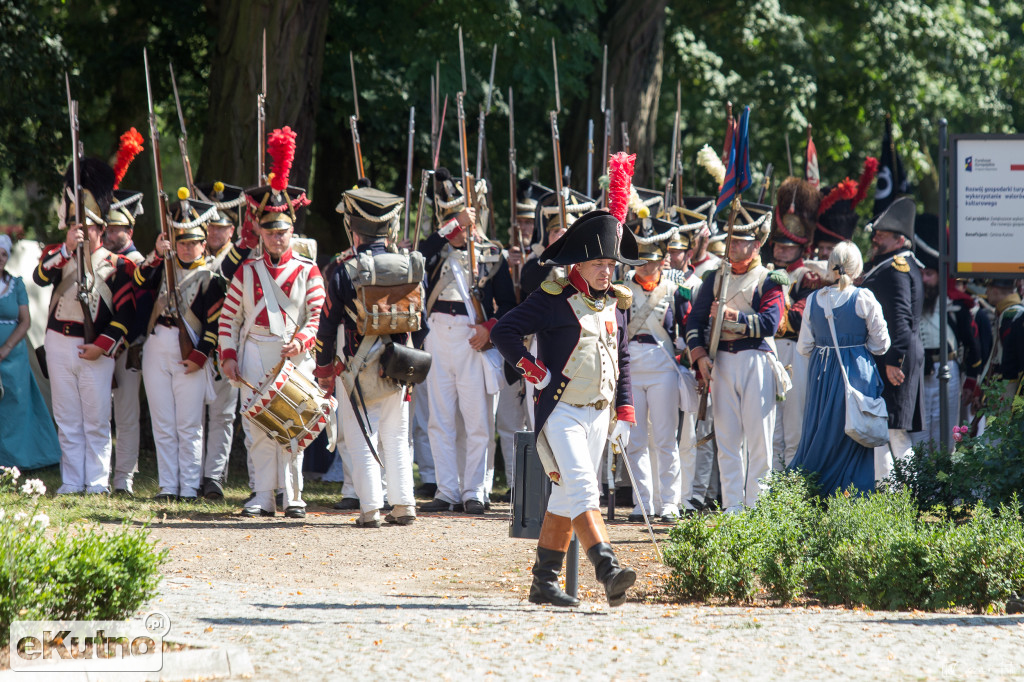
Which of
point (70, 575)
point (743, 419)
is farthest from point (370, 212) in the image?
point (70, 575)

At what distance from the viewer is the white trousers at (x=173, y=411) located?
10.1 meters

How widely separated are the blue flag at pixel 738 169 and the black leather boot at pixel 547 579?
356 centimetres

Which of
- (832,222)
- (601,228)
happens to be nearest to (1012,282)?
(832,222)

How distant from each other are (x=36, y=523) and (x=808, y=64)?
49.2 feet

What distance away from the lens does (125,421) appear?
10609mm

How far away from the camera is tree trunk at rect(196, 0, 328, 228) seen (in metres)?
12.5

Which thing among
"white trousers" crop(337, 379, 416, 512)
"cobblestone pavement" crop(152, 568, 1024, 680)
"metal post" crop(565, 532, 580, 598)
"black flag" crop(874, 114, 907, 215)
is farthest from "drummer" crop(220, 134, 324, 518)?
"black flag" crop(874, 114, 907, 215)

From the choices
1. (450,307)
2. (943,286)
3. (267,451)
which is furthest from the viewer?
(450,307)

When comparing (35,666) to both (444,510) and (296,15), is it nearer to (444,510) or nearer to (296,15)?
(444,510)

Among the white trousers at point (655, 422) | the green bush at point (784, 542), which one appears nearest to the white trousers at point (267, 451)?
the white trousers at point (655, 422)

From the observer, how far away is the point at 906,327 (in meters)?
9.82

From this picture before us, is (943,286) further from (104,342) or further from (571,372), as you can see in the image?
(104,342)

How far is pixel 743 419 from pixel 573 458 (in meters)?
3.08

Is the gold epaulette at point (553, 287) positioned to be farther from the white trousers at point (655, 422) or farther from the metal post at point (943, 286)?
the metal post at point (943, 286)
